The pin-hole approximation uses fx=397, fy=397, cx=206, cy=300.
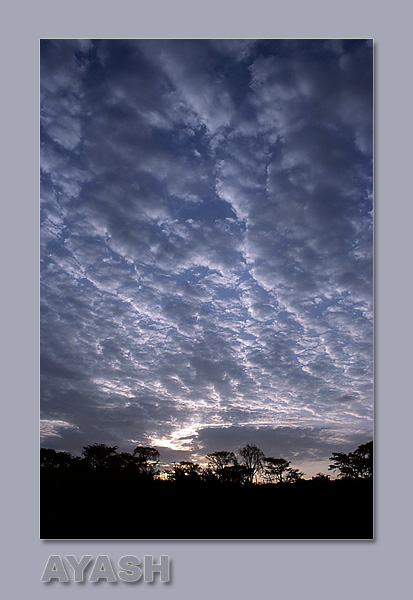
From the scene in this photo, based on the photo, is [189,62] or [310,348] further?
[310,348]

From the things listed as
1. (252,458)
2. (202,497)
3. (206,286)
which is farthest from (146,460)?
(206,286)

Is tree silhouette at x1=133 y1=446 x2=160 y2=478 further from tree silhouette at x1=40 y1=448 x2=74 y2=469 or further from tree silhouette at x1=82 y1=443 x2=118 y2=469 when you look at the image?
tree silhouette at x1=40 y1=448 x2=74 y2=469

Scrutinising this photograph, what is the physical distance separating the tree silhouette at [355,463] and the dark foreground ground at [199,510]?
107mm

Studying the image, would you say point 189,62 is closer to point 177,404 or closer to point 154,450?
point 177,404

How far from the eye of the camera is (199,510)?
4707 millimetres

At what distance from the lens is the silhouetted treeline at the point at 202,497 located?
4320 millimetres

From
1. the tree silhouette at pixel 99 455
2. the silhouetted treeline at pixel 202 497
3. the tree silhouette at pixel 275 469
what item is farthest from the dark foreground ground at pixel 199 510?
the tree silhouette at pixel 99 455

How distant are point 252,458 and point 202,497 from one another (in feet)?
3.04

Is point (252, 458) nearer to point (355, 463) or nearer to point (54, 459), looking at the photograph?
point (355, 463)
